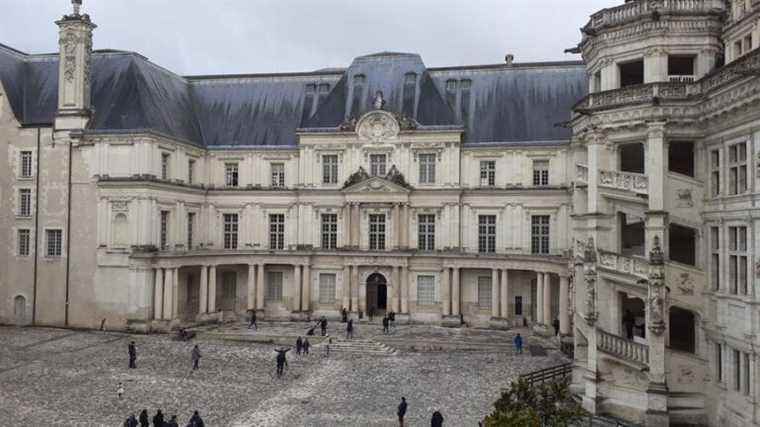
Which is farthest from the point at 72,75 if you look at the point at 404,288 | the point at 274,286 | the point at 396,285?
the point at 404,288

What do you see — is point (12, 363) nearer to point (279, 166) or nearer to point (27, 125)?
point (27, 125)

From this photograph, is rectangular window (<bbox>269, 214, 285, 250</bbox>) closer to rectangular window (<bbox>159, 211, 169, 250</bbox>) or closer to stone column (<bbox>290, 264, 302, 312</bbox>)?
stone column (<bbox>290, 264, 302, 312</bbox>)

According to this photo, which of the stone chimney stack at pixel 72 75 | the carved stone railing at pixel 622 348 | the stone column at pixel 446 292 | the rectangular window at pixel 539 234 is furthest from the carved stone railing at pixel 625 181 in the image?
the stone chimney stack at pixel 72 75

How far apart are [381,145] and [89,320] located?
2351cm

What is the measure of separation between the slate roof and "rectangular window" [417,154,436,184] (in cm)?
249

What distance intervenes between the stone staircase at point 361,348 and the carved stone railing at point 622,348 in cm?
1462

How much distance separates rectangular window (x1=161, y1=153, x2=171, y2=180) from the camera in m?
44.1

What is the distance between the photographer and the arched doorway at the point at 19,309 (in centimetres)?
4391

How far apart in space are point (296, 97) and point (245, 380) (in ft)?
92.2

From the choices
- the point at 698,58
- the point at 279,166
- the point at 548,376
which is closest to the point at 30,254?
the point at 279,166

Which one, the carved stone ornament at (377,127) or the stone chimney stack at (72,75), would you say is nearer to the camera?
the stone chimney stack at (72,75)

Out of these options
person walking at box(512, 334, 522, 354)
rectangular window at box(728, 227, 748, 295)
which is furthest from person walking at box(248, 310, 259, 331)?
rectangular window at box(728, 227, 748, 295)

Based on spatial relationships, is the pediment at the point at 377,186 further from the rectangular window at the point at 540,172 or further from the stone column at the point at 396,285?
the rectangular window at the point at 540,172

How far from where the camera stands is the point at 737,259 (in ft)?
70.1
